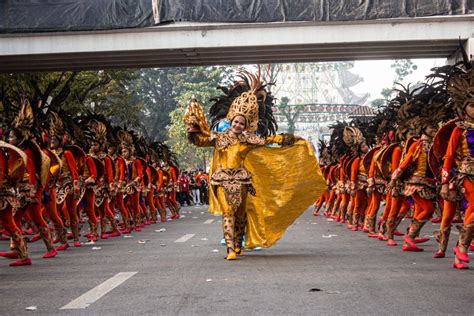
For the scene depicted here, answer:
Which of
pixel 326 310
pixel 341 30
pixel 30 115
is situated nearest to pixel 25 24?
pixel 341 30

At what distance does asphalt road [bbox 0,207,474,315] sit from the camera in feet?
26.9

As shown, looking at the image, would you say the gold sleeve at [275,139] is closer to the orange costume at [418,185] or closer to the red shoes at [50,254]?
the orange costume at [418,185]

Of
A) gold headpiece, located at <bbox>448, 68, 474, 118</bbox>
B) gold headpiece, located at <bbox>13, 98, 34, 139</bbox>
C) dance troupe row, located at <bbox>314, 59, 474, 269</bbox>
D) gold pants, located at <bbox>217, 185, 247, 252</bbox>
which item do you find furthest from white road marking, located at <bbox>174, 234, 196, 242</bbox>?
gold headpiece, located at <bbox>448, 68, 474, 118</bbox>

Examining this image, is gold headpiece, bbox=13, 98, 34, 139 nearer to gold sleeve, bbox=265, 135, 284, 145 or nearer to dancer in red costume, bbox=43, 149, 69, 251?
dancer in red costume, bbox=43, 149, 69, 251

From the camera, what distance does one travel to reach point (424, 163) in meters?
14.4

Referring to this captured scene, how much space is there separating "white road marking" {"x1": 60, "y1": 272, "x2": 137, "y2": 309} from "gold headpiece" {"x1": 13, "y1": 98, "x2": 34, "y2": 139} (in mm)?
3192

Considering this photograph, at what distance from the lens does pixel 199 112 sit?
13305 mm

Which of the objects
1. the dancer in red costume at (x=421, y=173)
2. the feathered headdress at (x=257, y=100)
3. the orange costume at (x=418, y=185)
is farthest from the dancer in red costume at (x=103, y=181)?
the orange costume at (x=418, y=185)

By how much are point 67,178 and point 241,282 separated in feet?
25.0

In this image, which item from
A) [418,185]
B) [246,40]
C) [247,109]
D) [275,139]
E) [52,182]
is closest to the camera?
[247,109]

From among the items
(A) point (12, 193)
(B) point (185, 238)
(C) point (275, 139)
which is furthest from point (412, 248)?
(A) point (12, 193)

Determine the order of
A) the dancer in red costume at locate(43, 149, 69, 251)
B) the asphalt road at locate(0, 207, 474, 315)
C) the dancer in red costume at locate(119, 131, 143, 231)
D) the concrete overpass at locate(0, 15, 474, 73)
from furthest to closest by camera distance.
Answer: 1. the concrete overpass at locate(0, 15, 474, 73)
2. the dancer in red costume at locate(119, 131, 143, 231)
3. the dancer in red costume at locate(43, 149, 69, 251)
4. the asphalt road at locate(0, 207, 474, 315)

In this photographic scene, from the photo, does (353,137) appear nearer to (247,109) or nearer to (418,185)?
(418,185)

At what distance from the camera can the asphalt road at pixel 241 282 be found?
8.21 m
